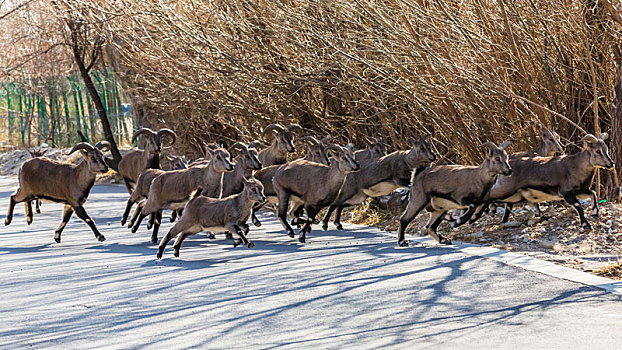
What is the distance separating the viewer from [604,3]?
585 inches

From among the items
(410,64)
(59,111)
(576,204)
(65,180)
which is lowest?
(576,204)

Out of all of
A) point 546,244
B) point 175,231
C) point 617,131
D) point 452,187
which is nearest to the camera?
point 546,244

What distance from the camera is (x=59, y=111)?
44156mm

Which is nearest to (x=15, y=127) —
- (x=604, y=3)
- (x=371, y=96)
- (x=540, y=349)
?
(x=371, y=96)

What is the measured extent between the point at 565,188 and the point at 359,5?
16.1ft

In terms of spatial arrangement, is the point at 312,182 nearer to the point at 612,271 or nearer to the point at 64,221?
the point at 64,221

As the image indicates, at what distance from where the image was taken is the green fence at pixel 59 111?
3991cm

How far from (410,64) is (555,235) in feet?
14.8

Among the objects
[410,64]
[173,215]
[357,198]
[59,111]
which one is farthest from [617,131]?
[59,111]

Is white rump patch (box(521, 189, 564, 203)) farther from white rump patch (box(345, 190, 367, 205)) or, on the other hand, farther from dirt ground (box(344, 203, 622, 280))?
white rump patch (box(345, 190, 367, 205))

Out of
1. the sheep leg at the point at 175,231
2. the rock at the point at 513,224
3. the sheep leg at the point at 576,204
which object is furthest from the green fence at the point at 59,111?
the sheep leg at the point at 576,204

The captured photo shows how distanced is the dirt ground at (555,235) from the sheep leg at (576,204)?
166 mm

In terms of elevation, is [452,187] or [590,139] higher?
[590,139]

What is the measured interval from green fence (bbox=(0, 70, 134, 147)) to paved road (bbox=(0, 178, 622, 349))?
26.0m
